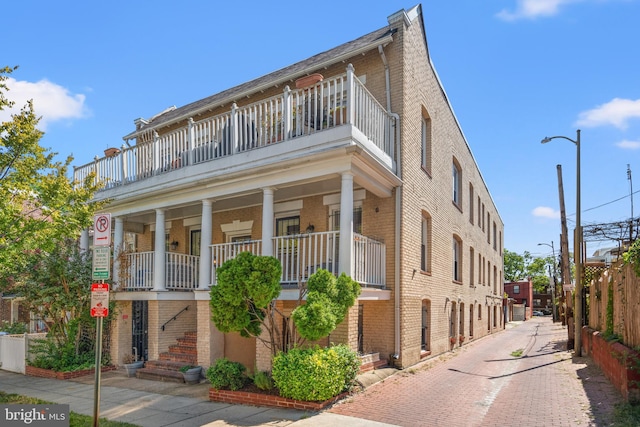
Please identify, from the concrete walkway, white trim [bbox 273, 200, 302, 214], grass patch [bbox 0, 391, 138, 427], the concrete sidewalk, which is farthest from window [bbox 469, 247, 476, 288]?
grass patch [bbox 0, 391, 138, 427]

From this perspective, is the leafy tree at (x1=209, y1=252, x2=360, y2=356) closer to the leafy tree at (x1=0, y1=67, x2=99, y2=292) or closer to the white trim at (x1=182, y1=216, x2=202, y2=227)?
the leafy tree at (x1=0, y1=67, x2=99, y2=292)

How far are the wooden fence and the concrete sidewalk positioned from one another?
15.8 ft

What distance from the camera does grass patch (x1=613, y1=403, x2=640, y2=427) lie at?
6.64 meters

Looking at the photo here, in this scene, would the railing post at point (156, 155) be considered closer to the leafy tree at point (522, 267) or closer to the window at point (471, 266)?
the window at point (471, 266)

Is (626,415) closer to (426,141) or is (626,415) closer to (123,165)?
(426,141)

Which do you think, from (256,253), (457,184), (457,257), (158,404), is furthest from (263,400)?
(457,184)

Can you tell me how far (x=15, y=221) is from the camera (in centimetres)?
962

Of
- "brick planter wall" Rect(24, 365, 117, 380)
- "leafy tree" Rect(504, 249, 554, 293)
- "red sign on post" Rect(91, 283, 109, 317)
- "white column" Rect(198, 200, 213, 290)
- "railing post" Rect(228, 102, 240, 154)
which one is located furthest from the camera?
"leafy tree" Rect(504, 249, 554, 293)

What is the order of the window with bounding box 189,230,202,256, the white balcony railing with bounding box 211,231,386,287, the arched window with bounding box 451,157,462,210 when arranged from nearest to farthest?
the white balcony railing with bounding box 211,231,386,287, the window with bounding box 189,230,202,256, the arched window with bounding box 451,157,462,210

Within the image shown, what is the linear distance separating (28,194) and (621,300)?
13005 millimetres

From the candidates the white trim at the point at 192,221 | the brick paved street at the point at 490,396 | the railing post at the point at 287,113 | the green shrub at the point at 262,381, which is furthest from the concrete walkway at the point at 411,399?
the railing post at the point at 287,113

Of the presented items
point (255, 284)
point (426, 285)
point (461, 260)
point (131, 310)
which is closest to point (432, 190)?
point (426, 285)

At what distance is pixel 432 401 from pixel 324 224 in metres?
5.38

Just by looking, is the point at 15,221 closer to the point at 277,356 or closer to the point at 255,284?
the point at 255,284
